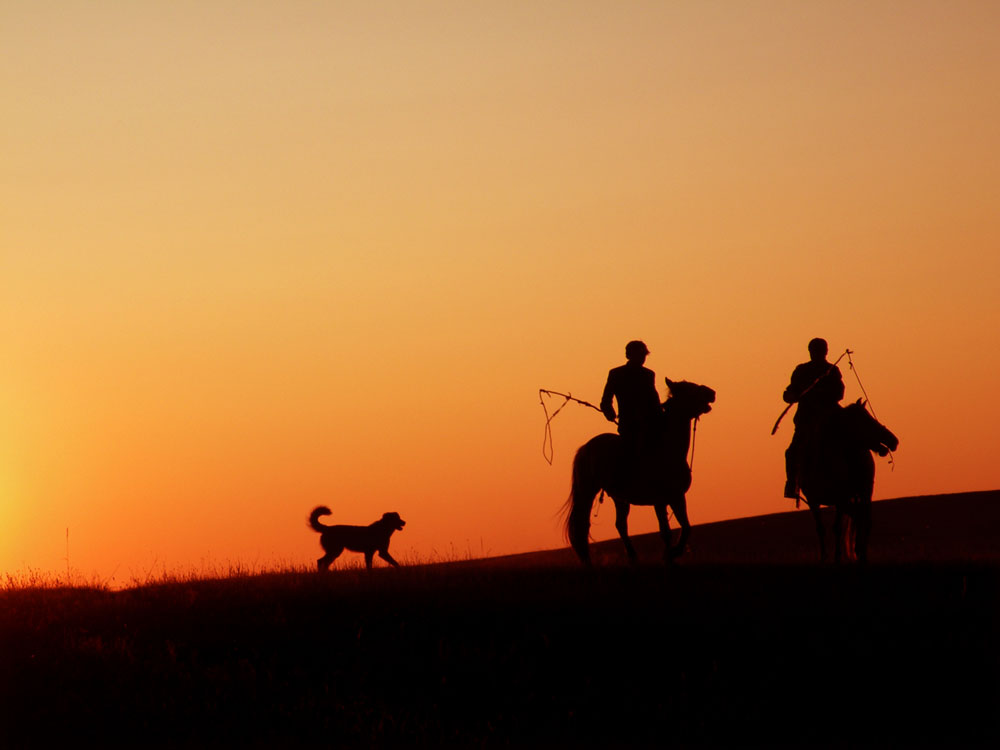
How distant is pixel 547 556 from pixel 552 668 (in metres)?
14.6

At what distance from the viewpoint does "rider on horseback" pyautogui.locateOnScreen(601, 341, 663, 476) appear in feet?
64.0

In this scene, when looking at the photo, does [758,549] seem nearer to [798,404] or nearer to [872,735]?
[798,404]

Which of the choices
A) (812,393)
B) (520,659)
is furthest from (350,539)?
(520,659)

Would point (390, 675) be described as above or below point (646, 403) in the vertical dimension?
below

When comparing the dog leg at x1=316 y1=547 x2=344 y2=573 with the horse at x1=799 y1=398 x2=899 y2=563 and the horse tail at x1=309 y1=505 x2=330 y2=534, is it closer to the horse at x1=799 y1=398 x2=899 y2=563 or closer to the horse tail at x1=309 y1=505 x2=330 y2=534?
the horse tail at x1=309 y1=505 x2=330 y2=534

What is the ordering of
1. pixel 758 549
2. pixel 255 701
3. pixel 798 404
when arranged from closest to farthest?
pixel 255 701 < pixel 798 404 < pixel 758 549

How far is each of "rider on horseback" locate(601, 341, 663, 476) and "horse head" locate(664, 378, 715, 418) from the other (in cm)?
26

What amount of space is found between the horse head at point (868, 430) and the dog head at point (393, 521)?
8.56 meters

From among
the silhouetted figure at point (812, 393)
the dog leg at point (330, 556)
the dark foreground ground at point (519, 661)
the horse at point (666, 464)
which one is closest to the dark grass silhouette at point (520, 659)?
the dark foreground ground at point (519, 661)

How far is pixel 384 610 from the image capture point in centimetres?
1606

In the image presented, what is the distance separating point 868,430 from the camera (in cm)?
2022

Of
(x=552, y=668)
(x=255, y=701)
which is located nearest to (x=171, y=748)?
(x=255, y=701)

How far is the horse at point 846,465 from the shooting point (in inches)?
792

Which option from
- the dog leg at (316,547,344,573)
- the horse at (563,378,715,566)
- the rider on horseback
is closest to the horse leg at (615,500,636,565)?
the horse at (563,378,715,566)
